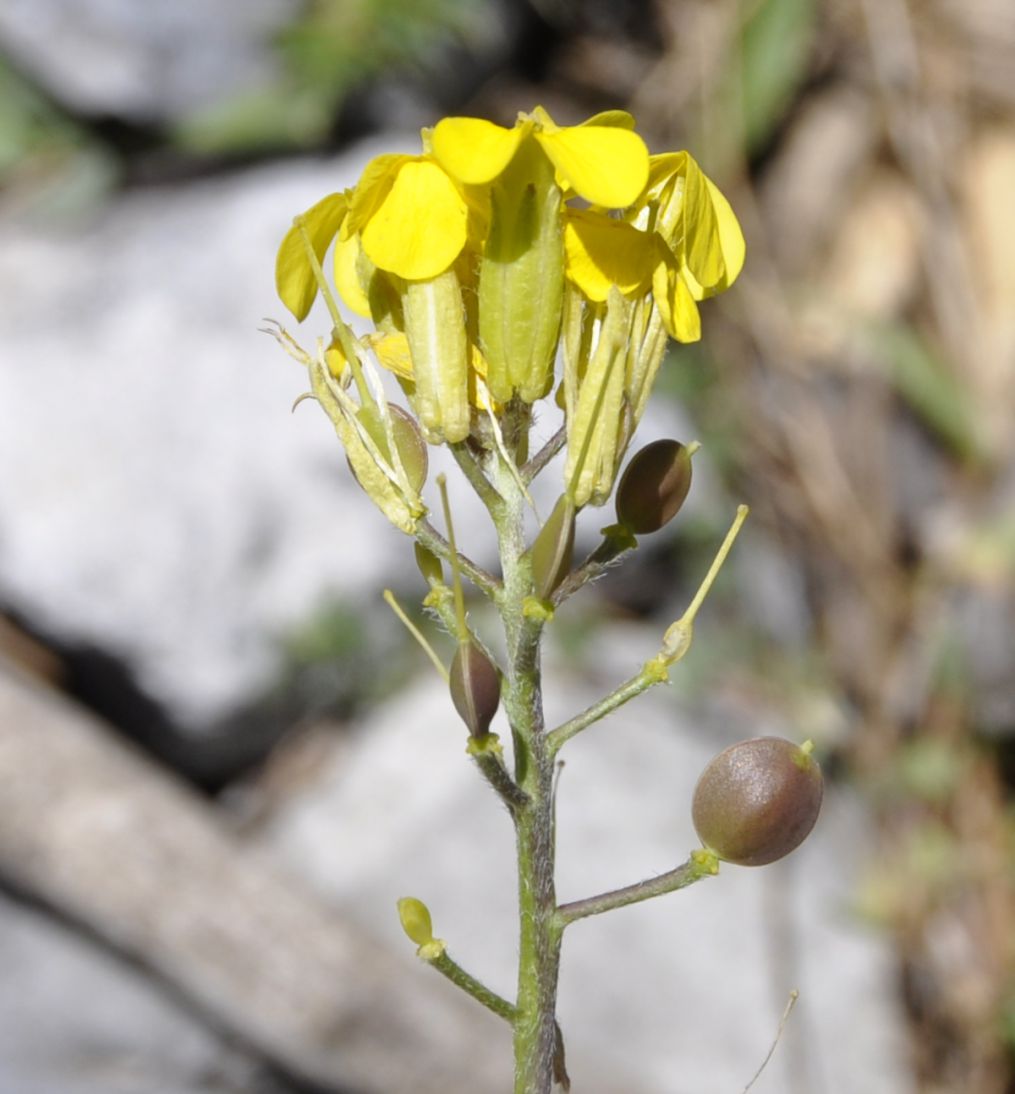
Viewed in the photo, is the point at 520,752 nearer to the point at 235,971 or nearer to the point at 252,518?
the point at 235,971

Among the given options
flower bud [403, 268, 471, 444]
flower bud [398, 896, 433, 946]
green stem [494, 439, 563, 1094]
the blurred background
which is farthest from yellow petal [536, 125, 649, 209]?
the blurred background

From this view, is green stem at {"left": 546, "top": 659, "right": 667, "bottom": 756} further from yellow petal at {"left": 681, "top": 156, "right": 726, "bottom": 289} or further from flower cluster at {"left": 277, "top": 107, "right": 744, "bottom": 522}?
yellow petal at {"left": 681, "top": 156, "right": 726, "bottom": 289}

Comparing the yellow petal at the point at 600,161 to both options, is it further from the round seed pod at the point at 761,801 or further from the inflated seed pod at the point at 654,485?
the round seed pod at the point at 761,801

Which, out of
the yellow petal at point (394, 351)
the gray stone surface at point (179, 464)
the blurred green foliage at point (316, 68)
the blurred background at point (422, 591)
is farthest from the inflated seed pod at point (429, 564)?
the blurred green foliage at point (316, 68)

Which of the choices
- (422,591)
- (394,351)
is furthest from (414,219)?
(422,591)

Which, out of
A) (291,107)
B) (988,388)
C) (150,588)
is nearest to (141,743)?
(150,588)

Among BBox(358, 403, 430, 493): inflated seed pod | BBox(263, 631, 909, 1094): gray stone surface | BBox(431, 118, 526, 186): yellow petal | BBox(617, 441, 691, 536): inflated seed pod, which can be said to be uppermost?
BBox(431, 118, 526, 186): yellow petal
